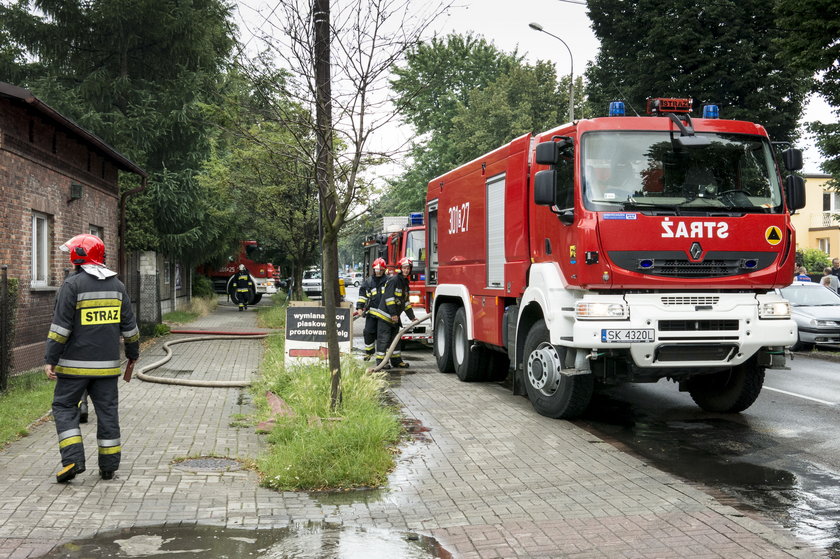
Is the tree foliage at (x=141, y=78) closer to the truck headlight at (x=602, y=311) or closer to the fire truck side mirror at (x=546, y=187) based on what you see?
the fire truck side mirror at (x=546, y=187)

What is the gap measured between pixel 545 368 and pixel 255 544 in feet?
15.6

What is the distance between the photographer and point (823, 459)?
7230 millimetres

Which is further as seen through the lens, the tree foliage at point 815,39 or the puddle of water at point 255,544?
the tree foliage at point 815,39

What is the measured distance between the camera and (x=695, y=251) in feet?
27.4

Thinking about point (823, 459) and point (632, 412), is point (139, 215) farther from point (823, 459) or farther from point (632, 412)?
point (823, 459)

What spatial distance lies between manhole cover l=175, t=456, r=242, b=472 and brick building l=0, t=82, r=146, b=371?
6188 mm

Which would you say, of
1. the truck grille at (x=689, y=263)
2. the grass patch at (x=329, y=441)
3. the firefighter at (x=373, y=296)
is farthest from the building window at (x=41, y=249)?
the truck grille at (x=689, y=263)

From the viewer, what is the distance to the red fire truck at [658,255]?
8266mm

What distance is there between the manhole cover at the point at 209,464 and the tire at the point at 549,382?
3476 millimetres

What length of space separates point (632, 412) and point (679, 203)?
2.62 meters

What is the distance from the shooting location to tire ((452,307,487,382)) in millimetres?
12273

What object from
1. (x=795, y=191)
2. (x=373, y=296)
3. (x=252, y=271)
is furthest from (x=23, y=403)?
(x=252, y=271)

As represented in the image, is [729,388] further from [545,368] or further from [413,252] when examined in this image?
[413,252]

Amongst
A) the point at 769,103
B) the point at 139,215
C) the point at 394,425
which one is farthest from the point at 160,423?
the point at 769,103
